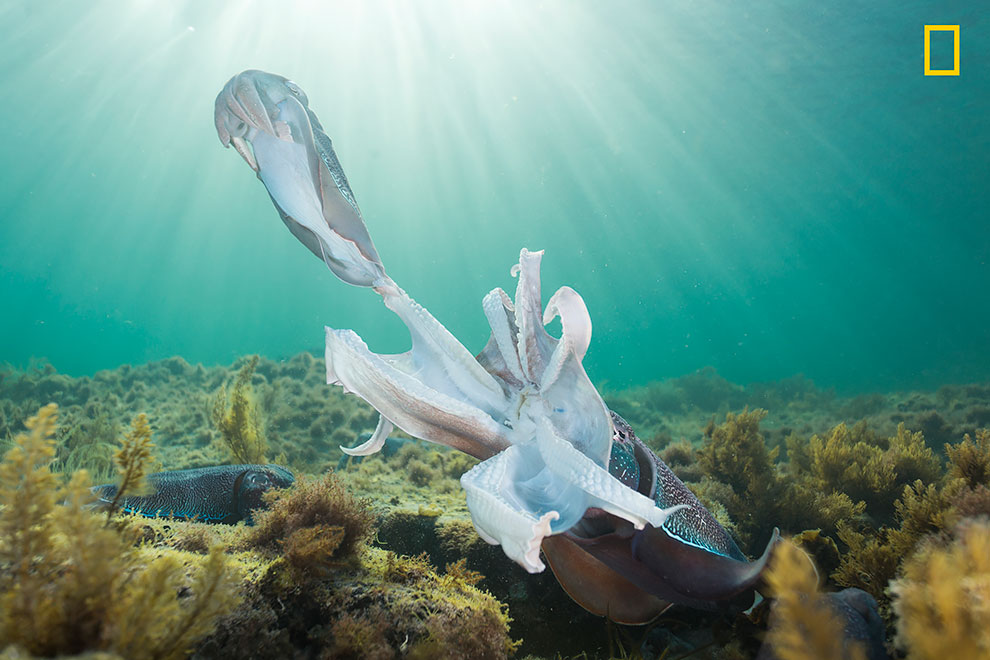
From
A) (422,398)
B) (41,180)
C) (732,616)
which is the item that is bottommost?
(732,616)

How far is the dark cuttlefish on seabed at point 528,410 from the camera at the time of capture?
1487mm

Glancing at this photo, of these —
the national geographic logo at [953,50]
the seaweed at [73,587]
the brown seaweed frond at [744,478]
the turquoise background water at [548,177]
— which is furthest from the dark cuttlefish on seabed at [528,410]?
the national geographic logo at [953,50]

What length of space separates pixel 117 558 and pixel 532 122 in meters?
62.3

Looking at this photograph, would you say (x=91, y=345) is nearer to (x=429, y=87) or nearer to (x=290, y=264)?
(x=290, y=264)

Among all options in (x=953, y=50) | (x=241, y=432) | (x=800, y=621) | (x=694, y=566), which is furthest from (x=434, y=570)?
(x=953, y=50)

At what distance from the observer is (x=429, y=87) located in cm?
5303

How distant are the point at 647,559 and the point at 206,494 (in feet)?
10.5

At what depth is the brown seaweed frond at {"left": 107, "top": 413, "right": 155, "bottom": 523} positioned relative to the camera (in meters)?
1.34

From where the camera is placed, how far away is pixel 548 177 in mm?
70562

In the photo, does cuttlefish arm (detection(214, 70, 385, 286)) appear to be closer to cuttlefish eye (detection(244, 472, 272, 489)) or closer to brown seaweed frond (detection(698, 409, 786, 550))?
cuttlefish eye (detection(244, 472, 272, 489))

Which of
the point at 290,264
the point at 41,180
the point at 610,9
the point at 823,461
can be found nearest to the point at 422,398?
the point at 823,461

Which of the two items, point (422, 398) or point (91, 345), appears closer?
point (422, 398)

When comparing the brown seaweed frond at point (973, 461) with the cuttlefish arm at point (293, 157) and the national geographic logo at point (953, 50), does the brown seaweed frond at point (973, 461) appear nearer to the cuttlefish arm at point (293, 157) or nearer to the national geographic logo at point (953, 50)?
the cuttlefish arm at point (293, 157)

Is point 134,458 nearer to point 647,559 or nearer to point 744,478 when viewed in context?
point 647,559
